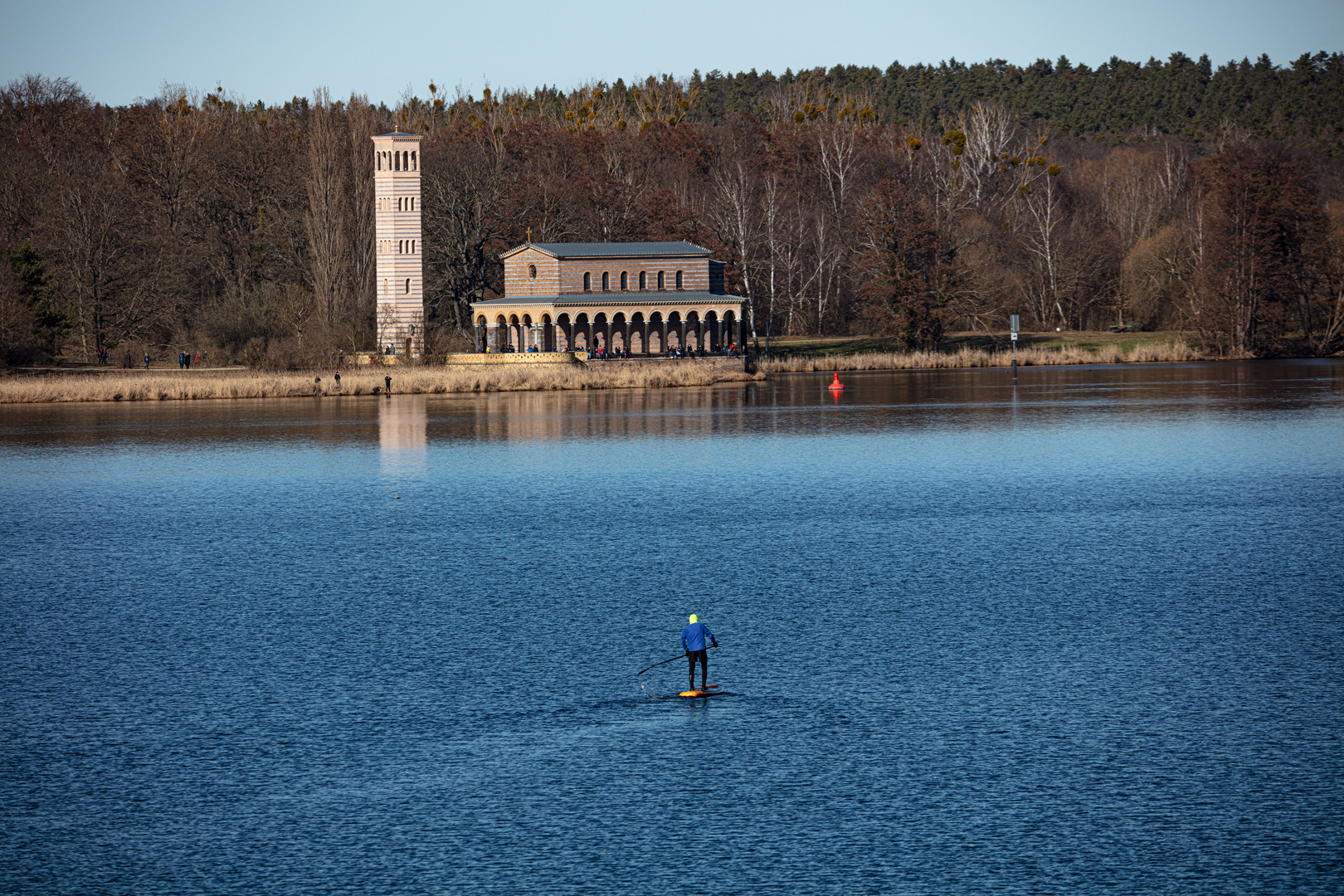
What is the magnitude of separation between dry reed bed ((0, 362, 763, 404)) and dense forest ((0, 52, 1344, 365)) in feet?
17.6

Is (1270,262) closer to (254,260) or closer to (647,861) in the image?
(254,260)

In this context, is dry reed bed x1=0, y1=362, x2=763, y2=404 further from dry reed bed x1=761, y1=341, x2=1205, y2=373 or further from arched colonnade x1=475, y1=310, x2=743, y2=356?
dry reed bed x1=761, y1=341, x2=1205, y2=373

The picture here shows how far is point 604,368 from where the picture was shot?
79.5 metres

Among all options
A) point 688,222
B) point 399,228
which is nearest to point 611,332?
point 688,222

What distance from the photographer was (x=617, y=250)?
3561 inches

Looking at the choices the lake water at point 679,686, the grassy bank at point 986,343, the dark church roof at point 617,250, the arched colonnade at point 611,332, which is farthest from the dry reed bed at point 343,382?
the lake water at point 679,686

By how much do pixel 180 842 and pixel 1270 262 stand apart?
89375 millimetres

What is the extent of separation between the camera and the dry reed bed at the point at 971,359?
92.0 meters

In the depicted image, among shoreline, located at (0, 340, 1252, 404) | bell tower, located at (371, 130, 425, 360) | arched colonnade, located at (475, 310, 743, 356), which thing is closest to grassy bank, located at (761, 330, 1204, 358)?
shoreline, located at (0, 340, 1252, 404)

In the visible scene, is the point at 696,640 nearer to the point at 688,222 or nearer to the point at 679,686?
the point at 679,686

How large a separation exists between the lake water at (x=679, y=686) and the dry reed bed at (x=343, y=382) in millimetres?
36243

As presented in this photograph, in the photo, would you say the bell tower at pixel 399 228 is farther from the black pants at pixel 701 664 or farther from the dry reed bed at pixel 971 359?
the black pants at pixel 701 664

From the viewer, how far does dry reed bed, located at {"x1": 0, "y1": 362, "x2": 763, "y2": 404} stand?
67.9 meters

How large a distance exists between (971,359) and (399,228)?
40263mm
